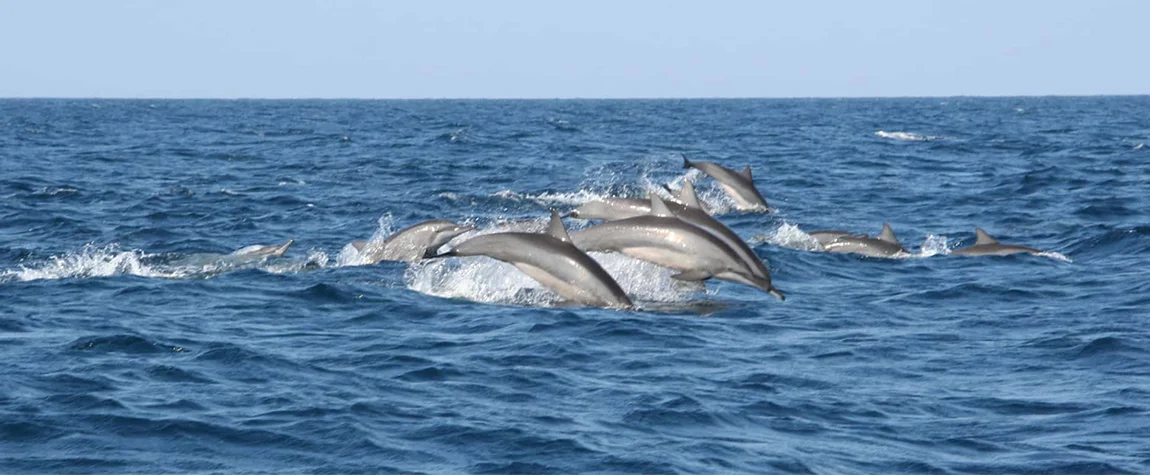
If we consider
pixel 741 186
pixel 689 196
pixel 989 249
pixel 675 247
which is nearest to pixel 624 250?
pixel 675 247

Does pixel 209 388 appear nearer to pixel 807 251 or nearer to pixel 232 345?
pixel 232 345

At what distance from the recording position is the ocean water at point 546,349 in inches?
350

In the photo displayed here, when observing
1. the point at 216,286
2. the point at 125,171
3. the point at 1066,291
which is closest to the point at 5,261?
the point at 216,286

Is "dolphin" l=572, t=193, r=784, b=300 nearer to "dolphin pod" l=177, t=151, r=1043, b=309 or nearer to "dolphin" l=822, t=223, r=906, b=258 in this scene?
"dolphin pod" l=177, t=151, r=1043, b=309

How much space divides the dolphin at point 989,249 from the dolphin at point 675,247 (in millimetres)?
6278

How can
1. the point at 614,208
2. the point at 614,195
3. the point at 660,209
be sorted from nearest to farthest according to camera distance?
1. the point at 660,209
2. the point at 614,208
3. the point at 614,195

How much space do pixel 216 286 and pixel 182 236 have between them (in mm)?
5392

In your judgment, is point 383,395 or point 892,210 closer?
point 383,395

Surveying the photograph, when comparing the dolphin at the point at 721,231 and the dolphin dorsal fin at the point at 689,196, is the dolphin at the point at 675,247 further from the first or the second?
the dolphin dorsal fin at the point at 689,196

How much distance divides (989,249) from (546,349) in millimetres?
8673

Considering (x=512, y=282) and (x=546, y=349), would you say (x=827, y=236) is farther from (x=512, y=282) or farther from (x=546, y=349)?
(x=546, y=349)

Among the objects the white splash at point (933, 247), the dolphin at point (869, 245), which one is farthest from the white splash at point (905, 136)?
the dolphin at point (869, 245)

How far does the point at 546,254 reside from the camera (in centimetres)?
1281

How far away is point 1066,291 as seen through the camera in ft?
52.0
